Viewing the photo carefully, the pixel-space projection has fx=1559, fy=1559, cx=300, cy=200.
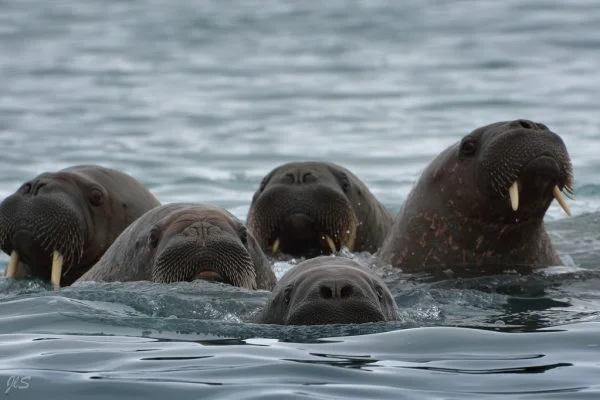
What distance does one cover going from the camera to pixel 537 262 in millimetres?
10992

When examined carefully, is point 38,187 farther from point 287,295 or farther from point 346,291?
point 346,291

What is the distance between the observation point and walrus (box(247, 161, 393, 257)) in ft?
41.2

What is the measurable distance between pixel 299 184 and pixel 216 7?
25.4m

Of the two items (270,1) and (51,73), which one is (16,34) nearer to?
(51,73)

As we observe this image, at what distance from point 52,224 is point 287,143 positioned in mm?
11707

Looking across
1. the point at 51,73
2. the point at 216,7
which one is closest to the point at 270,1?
the point at 216,7

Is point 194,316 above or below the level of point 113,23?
below

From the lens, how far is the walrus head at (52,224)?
10852 mm

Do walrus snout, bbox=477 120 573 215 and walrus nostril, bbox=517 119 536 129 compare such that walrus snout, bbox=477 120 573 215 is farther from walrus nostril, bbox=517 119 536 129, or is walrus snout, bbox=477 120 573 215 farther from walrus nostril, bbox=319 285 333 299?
walrus nostril, bbox=319 285 333 299

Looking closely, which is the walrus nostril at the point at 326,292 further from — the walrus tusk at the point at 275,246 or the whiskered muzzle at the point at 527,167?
the walrus tusk at the point at 275,246

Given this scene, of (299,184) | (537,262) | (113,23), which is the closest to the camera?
(537,262)

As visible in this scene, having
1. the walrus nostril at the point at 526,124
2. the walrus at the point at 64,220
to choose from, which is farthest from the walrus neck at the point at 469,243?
the walrus at the point at 64,220

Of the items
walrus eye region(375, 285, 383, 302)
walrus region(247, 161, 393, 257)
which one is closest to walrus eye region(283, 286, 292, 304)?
walrus eye region(375, 285, 383, 302)

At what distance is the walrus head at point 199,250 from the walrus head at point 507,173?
2.00 meters
